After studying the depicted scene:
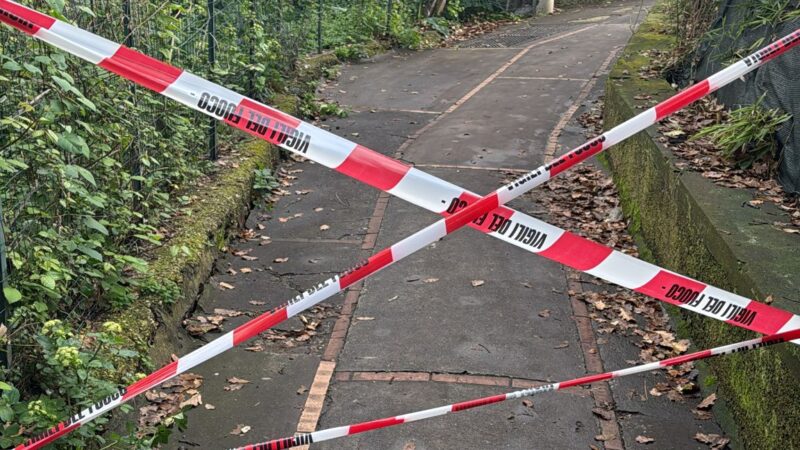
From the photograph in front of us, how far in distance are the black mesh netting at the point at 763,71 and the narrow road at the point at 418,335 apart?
1.77 m

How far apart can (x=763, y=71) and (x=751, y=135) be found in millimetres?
612

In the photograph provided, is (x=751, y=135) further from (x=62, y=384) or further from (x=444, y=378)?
(x=62, y=384)

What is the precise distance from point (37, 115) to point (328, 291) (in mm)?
2592

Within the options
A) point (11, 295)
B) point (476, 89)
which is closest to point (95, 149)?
point (11, 295)

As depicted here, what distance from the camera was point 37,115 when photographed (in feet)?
15.1

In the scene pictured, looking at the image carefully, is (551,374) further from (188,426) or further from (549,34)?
(549,34)

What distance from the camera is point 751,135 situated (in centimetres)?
671

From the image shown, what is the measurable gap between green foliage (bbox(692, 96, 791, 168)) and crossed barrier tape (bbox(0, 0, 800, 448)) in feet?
12.8

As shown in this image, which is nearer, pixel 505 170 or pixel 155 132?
pixel 155 132

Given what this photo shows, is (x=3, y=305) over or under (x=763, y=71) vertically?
under

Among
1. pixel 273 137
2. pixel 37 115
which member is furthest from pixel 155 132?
pixel 273 137

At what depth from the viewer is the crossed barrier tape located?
2.79 m

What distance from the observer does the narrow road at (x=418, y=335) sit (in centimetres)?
490

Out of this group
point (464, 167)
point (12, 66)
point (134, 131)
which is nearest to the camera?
point (12, 66)
